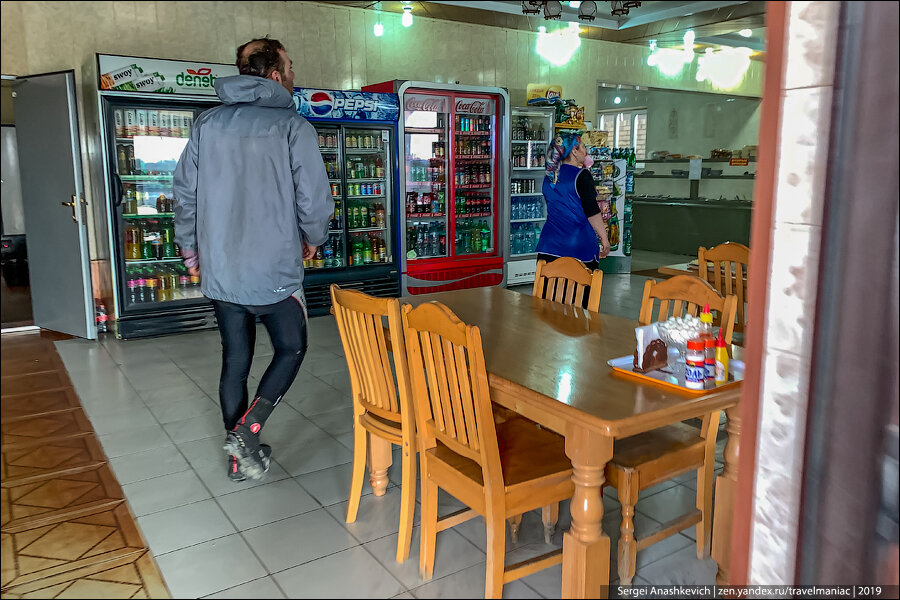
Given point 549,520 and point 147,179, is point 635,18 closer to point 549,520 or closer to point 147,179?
point 147,179

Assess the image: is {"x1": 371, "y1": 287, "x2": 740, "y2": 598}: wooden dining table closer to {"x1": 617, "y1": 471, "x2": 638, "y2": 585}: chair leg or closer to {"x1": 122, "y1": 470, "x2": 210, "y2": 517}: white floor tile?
{"x1": 617, "y1": 471, "x2": 638, "y2": 585}: chair leg

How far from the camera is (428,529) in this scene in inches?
92.7

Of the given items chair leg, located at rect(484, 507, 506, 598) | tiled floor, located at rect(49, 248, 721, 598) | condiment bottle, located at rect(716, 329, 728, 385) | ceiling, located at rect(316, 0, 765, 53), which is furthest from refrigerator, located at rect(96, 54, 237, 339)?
condiment bottle, located at rect(716, 329, 728, 385)

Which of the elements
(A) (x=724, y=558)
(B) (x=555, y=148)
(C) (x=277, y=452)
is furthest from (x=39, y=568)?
(B) (x=555, y=148)

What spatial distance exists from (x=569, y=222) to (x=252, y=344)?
208 centimetres

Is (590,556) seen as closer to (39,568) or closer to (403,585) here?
(403,585)

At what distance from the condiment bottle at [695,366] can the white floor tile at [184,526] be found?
1.77 metres

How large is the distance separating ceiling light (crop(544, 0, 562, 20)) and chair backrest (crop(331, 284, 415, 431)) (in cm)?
530

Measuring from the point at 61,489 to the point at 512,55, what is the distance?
689cm

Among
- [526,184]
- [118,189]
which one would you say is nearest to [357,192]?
[118,189]

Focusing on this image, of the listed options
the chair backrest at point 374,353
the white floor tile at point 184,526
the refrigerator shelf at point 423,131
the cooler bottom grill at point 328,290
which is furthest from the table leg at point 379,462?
the refrigerator shelf at point 423,131

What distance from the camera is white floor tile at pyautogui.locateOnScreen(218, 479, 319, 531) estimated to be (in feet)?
9.11

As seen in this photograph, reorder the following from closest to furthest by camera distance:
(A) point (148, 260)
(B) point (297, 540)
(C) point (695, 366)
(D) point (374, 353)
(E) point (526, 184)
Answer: (C) point (695, 366), (D) point (374, 353), (B) point (297, 540), (A) point (148, 260), (E) point (526, 184)

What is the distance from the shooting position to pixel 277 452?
3.45m
